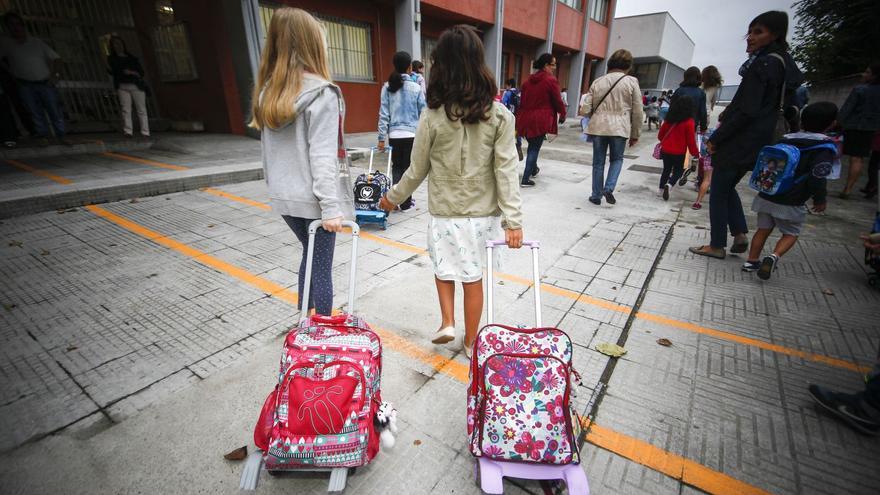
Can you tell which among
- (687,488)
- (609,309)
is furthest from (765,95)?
(687,488)

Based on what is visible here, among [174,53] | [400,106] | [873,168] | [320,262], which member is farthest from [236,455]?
[174,53]

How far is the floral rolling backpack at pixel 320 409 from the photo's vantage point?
168 cm

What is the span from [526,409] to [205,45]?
12.7 m

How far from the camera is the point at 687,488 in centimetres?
179

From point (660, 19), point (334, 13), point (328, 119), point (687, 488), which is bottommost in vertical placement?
point (687, 488)

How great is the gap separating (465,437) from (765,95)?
410 centimetres

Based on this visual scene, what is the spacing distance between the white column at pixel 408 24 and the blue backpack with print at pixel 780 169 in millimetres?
10922

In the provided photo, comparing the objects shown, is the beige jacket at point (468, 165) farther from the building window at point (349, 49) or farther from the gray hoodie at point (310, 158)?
the building window at point (349, 49)

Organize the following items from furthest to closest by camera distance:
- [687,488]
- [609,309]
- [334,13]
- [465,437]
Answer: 1. [334,13]
2. [609,309]
3. [465,437]
4. [687,488]

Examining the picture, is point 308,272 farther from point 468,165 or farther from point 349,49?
point 349,49

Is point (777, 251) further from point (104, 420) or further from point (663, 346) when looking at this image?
point (104, 420)

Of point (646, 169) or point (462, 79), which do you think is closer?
point (462, 79)

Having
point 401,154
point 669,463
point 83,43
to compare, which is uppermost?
point 83,43

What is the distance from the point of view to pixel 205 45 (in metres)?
10.3
